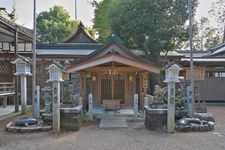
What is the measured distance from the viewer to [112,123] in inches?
511

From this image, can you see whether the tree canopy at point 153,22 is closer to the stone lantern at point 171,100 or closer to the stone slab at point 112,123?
the stone slab at point 112,123

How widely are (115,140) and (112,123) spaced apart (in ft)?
11.4

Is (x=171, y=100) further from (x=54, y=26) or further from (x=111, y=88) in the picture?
(x=54, y=26)

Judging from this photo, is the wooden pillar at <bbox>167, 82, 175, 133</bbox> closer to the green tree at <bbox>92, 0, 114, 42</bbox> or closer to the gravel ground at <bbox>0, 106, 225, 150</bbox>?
the gravel ground at <bbox>0, 106, 225, 150</bbox>

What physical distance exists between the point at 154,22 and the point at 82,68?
26.5 ft

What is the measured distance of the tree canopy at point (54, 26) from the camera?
41.6m

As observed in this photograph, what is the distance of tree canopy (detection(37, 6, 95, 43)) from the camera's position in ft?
136

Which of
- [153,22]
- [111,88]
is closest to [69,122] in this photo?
[111,88]

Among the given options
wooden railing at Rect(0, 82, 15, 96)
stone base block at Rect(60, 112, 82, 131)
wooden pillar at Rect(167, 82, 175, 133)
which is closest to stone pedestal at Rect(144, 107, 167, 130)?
wooden pillar at Rect(167, 82, 175, 133)

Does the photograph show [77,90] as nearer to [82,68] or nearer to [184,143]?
[82,68]

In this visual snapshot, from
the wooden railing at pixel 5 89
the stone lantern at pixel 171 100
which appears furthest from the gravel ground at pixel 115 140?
the wooden railing at pixel 5 89

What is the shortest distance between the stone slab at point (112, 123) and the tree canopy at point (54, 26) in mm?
26540

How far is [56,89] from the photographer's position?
11.0m

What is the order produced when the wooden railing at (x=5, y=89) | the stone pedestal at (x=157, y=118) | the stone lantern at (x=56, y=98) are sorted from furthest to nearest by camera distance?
the wooden railing at (x=5, y=89)
the stone pedestal at (x=157, y=118)
the stone lantern at (x=56, y=98)
